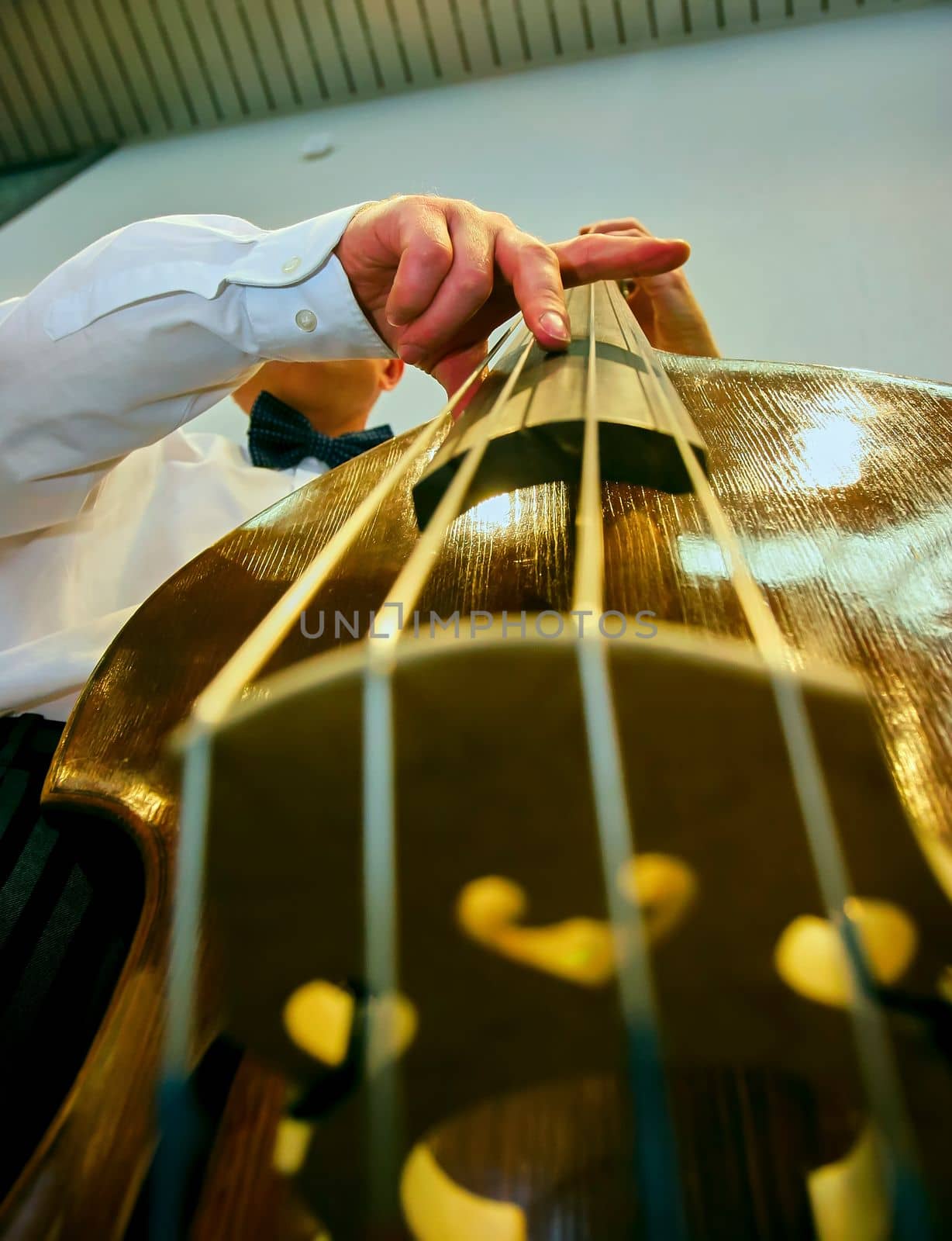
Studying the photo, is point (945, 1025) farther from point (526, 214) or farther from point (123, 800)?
point (526, 214)

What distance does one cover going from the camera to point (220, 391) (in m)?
0.70

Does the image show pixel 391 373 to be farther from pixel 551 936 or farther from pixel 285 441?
pixel 551 936

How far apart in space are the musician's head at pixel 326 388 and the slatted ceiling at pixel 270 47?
103cm

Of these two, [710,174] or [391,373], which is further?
[710,174]

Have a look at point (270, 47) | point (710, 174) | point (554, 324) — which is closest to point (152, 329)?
point (554, 324)

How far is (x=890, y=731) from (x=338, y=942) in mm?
179

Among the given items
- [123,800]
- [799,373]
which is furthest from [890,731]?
[799,373]

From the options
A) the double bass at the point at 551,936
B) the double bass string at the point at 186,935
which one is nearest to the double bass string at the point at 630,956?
the double bass at the point at 551,936

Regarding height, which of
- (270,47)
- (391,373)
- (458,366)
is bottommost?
(391,373)

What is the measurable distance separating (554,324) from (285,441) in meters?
0.68

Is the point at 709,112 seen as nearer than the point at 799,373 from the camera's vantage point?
No

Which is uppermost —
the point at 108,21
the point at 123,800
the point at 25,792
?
the point at 108,21

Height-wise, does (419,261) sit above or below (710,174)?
above

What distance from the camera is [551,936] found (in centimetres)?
20
